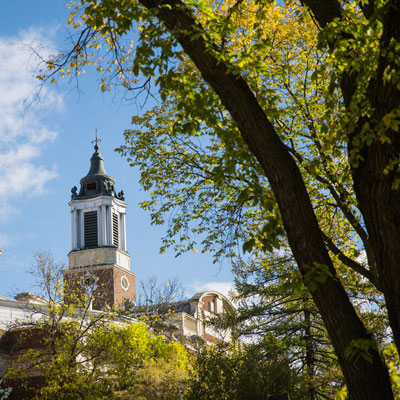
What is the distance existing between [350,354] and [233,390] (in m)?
17.9

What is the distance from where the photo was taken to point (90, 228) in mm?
60969

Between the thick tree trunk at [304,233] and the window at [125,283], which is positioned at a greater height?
the window at [125,283]

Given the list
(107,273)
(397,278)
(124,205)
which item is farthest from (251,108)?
(124,205)

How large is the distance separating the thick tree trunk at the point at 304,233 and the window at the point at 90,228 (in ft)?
182

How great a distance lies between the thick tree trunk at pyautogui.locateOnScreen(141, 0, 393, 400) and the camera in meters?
5.18

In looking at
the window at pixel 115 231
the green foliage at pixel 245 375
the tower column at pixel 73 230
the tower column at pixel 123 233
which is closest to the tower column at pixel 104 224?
the window at pixel 115 231

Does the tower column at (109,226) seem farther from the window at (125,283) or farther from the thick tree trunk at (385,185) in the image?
the thick tree trunk at (385,185)

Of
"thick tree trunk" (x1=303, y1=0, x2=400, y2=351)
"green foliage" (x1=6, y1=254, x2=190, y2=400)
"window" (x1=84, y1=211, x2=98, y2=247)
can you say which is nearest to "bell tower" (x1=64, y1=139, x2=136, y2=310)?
"window" (x1=84, y1=211, x2=98, y2=247)

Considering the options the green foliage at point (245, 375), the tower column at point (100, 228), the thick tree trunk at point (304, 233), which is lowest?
the thick tree trunk at point (304, 233)

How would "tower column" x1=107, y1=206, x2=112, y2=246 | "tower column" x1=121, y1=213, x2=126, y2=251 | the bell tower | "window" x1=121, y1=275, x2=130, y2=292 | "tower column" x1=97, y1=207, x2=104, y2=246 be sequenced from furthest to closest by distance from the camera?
"tower column" x1=121, y1=213, x2=126, y2=251
"tower column" x1=107, y1=206, x2=112, y2=246
"tower column" x1=97, y1=207, x2=104, y2=246
"window" x1=121, y1=275, x2=130, y2=292
the bell tower

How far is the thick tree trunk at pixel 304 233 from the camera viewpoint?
518 centimetres

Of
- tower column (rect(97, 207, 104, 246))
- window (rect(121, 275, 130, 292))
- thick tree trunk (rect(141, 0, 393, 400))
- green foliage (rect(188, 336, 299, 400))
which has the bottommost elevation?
thick tree trunk (rect(141, 0, 393, 400))

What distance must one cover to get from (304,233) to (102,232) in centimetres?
5614

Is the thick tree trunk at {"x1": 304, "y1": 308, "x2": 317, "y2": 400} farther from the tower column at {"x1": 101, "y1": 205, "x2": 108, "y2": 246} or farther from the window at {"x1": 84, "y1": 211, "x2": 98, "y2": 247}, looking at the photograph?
the window at {"x1": 84, "y1": 211, "x2": 98, "y2": 247}
